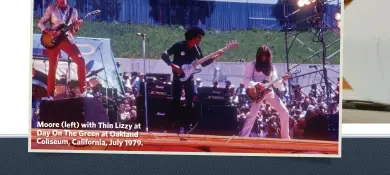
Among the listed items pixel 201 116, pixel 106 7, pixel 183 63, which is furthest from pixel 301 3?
pixel 106 7

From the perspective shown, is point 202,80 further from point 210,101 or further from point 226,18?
point 226,18

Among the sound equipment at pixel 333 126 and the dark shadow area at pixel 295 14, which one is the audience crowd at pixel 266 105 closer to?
the sound equipment at pixel 333 126

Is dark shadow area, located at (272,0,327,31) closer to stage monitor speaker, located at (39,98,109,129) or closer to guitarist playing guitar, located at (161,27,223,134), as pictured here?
guitarist playing guitar, located at (161,27,223,134)

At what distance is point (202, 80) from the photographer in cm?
415

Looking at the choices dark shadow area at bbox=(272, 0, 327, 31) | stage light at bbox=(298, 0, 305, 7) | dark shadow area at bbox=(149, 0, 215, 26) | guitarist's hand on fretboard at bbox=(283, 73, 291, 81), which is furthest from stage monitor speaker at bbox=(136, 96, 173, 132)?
stage light at bbox=(298, 0, 305, 7)

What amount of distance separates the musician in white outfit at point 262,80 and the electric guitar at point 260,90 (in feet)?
0.06

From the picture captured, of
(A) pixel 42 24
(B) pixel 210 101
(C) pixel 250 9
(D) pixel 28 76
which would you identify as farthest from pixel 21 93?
(C) pixel 250 9

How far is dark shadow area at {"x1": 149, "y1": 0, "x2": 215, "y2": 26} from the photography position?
4.11m

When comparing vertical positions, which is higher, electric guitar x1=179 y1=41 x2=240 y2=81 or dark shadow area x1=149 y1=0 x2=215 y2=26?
dark shadow area x1=149 y1=0 x2=215 y2=26

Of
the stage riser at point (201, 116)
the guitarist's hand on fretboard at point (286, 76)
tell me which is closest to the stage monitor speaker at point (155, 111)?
the stage riser at point (201, 116)

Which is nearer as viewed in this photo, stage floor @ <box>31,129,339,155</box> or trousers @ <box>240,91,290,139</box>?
stage floor @ <box>31,129,339,155</box>

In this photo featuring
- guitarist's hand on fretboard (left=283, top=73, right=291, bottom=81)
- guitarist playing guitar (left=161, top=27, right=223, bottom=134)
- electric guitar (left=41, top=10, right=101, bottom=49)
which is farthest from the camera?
guitarist's hand on fretboard (left=283, top=73, right=291, bottom=81)

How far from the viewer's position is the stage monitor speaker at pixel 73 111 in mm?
4008

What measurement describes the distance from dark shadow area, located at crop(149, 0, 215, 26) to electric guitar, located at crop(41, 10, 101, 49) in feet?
1.30
